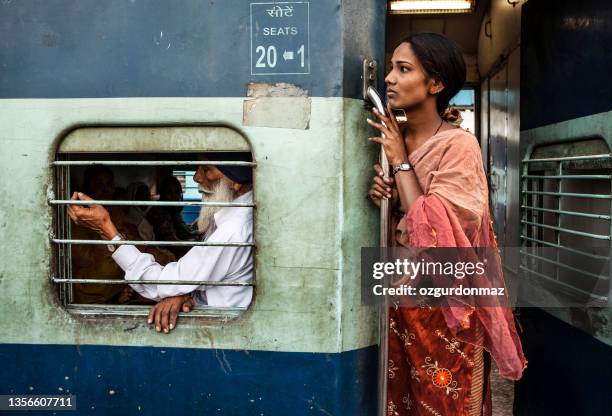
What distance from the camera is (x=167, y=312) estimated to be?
2348 mm

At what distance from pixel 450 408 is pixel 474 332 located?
296 millimetres

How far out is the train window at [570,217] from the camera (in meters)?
2.76

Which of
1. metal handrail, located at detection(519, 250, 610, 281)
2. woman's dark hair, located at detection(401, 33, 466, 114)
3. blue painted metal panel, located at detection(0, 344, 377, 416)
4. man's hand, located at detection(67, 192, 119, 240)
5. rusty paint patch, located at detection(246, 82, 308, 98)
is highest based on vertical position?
woman's dark hair, located at detection(401, 33, 466, 114)

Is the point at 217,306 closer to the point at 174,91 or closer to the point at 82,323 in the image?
the point at 82,323

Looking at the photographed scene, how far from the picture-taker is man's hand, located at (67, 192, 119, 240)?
2348 mm

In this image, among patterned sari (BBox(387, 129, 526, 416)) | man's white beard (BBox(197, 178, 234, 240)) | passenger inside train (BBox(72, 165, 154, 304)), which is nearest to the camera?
patterned sari (BBox(387, 129, 526, 416))

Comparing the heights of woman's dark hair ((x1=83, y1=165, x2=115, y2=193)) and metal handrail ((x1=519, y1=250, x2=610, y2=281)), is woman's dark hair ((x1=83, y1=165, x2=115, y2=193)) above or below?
above

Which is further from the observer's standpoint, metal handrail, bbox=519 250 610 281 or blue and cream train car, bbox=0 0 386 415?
metal handrail, bbox=519 250 610 281

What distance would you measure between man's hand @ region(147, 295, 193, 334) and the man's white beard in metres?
0.36

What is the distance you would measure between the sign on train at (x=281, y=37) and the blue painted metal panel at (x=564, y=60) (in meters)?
1.34

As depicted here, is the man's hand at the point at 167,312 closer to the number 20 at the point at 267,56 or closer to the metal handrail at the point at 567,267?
the number 20 at the point at 267,56

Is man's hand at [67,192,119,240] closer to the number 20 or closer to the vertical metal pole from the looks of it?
the number 20

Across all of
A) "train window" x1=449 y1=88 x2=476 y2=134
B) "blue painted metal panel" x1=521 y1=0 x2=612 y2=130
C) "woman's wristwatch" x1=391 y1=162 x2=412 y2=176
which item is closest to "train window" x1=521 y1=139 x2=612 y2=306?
"blue painted metal panel" x1=521 y1=0 x2=612 y2=130


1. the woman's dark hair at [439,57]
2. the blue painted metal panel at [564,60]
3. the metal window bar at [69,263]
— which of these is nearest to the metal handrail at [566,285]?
the blue painted metal panel at [564,60]
